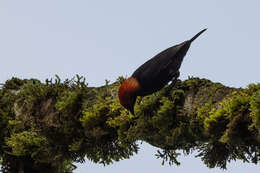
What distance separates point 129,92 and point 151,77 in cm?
31

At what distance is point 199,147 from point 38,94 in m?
2.24

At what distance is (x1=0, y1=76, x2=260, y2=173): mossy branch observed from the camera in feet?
11.3

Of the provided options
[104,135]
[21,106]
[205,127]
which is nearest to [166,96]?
[205,127]

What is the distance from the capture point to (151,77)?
4289 millimetres

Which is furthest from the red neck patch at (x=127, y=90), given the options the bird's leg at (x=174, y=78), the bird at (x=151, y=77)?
the bird's leg at (x=174, y=78)

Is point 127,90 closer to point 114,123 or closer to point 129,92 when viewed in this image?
point 129,92

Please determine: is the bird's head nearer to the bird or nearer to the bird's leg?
the bird

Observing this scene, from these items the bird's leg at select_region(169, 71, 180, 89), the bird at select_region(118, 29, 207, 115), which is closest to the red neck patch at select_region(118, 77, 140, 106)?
the bird at select_region(118, 29, 207, 115)

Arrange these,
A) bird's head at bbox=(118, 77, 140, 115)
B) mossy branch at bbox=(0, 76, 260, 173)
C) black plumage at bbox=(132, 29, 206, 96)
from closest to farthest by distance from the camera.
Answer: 1. mossy branch at bbox=(0, 76, 260, 173)
2. bird's head at bbox=(118, 77, 140, 115)
3. black plumage at bbox=(132, 29, 206, 96)

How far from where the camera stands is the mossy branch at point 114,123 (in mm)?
3434

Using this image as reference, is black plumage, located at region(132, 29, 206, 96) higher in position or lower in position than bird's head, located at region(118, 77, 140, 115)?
higher

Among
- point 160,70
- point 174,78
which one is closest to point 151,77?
point 160,70

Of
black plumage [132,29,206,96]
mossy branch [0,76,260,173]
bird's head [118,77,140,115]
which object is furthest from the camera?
black plumage [132,29,206,96]

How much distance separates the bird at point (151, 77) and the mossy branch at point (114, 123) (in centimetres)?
10
